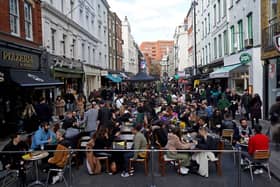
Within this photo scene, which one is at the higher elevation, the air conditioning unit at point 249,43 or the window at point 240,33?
the window at point 240,33

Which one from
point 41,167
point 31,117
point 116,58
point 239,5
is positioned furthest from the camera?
point 116,58

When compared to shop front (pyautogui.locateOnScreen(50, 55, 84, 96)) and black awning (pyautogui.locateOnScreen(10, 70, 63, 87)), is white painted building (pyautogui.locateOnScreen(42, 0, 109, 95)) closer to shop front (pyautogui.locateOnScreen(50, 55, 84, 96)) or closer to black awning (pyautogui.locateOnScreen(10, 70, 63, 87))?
shop front (pyautogui.locateOnScreen(50, 55, 84, 96))

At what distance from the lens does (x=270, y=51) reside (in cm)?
1513

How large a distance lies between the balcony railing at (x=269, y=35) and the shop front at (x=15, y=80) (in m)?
11.2

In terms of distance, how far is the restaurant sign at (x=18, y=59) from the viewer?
45.5ft

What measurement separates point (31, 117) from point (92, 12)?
2561 cm

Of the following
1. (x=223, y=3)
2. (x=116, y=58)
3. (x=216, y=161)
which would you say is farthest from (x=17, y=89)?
(x=116, y=58)

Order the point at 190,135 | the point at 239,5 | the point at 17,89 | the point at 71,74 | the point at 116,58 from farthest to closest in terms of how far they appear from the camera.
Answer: the point at 116,58
the point at 71,74
the point at 239,5
the point at 17,89
the point at 190,135

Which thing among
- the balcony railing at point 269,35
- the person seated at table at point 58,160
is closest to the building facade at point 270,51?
the balcony railing at point 269,35

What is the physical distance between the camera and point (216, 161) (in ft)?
27.3

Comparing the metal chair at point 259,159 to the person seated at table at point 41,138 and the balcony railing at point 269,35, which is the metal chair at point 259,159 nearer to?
the person seated at table at point 41,138

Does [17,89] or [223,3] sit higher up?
[223,3]

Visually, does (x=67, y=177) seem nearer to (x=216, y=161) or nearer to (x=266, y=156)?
(x=216, y=161)

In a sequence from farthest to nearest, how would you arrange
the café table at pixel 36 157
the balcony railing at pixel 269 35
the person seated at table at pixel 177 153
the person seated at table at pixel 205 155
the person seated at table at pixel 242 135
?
the balcony railing at pixel 269 35, the person seated at table at pixel 242 135, the person seated at table at pixel 177 153, the person seated at table at pixel 205 155, the café table at pixel 36 157
